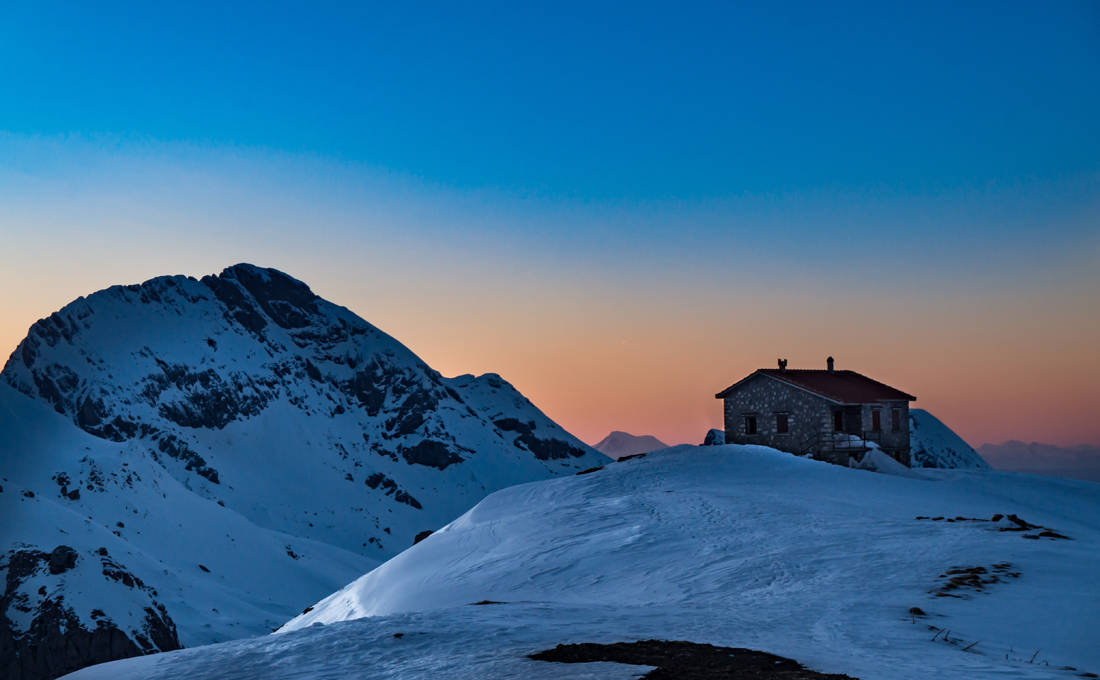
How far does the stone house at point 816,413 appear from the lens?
151ft

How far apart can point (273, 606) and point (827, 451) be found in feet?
252

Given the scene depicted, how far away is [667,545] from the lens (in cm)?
2220

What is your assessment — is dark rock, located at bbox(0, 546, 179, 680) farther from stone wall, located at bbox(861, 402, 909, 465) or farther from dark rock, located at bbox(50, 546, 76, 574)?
stone wall, located at bbox(861, 402, 909, 465)

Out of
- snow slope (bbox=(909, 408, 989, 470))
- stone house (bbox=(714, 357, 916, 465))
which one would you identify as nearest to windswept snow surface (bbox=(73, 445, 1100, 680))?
stone house (bbox=(714, 357, 916, 465))

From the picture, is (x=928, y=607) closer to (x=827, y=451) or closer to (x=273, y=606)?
(x=827, y=451)

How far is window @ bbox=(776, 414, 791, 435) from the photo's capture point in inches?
1873

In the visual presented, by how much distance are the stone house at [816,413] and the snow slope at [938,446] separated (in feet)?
207

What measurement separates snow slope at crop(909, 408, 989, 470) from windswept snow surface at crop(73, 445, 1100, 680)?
80957mm

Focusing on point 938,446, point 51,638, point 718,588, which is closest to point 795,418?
point 718,588

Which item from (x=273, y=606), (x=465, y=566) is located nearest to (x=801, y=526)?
(x=465, y=566)

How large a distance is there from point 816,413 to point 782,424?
226cm

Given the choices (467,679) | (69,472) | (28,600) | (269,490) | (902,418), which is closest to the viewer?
(467,679)

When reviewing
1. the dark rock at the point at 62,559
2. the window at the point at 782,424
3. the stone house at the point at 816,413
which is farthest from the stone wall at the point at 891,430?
the dark rock at the point at 62,559

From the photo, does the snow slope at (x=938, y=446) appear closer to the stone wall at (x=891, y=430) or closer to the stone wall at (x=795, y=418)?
the stone wall at (x=891, y=430)
